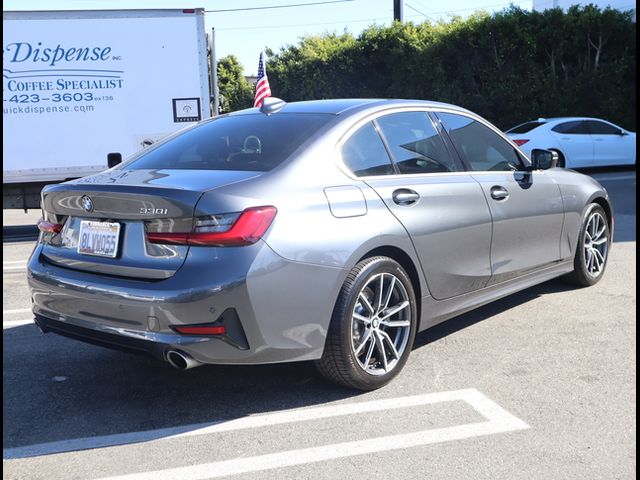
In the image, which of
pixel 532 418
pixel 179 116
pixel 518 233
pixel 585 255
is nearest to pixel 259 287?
pixel 532 418

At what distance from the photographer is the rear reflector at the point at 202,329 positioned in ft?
10.6

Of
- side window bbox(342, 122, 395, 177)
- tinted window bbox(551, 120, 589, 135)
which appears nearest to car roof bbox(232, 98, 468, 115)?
side window bbox(342, 122, 395, 177)

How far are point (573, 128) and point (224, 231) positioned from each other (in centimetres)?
1408

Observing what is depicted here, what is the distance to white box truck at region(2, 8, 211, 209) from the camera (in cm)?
1129

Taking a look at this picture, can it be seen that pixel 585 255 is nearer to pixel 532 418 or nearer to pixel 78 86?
pixel 532 418

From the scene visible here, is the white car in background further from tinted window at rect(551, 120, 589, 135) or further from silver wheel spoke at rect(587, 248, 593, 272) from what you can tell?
silver wheel spoke at rect(587, 248, 593, 272)

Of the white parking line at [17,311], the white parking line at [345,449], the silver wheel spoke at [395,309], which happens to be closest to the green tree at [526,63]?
the white parking line at [17,311]

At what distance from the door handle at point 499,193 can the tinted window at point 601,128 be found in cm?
1227

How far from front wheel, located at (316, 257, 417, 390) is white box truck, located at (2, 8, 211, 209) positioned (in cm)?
846

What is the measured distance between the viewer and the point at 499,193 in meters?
4.74

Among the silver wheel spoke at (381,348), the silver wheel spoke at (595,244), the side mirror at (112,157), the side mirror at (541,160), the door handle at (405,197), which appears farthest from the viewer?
the side mirror at (112,157)

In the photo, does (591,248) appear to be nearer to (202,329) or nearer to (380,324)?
(380,324)

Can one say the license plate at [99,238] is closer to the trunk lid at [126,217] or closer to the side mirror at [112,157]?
the trunk lid at [126,217]

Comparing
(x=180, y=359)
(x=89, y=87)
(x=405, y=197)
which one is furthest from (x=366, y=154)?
(x=89, y=87)
